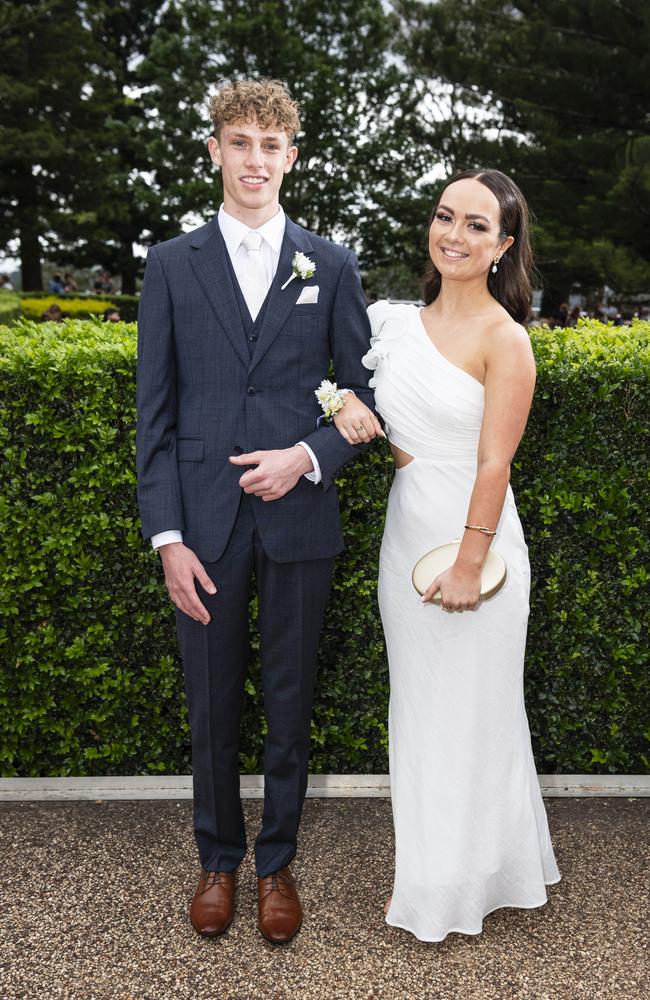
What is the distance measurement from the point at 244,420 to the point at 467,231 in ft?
2.95

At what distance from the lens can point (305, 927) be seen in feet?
9.62

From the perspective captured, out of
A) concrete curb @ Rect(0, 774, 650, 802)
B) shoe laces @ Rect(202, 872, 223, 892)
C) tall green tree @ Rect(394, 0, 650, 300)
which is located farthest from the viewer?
tall green tree @ Rect(394, 0, 650, 300)

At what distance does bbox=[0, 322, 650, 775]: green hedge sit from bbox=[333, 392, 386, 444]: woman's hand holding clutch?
862 mm

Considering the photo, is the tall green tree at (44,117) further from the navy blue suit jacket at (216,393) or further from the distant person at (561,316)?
the navy blue suit jacket at (216,393)

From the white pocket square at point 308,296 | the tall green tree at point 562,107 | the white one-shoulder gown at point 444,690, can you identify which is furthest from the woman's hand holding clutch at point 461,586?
the tall green tree at point 562,107

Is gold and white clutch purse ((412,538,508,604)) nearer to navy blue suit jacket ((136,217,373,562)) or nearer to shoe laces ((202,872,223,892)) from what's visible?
navy blue suit jacket ((136,217,373,562))

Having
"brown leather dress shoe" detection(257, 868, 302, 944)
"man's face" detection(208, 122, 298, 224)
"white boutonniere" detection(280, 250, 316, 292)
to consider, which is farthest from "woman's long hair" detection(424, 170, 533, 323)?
"brown leather dress shoe" detection(257, 868, 302, 944)

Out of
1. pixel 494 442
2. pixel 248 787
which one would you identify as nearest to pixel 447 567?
pixel 494 442

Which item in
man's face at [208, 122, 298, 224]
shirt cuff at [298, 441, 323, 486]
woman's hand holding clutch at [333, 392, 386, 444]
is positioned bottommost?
shirt cuff at [298, 441, 323, 486]

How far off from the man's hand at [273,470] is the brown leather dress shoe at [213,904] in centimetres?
135

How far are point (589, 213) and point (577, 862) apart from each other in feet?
69.3

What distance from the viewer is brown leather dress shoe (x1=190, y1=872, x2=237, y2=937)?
2855 millimetres

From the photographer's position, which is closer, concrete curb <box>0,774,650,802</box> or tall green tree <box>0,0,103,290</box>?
concrete curb <box>0,774,650,802</box>

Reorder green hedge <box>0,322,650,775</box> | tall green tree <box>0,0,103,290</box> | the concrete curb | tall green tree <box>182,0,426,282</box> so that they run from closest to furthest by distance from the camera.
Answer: green hedge <box>0,322,650,775</box> < the concrete curb < tall green tree <box>182,0,426,282</box> < tall green tree <box>0,0,103,290</box>
